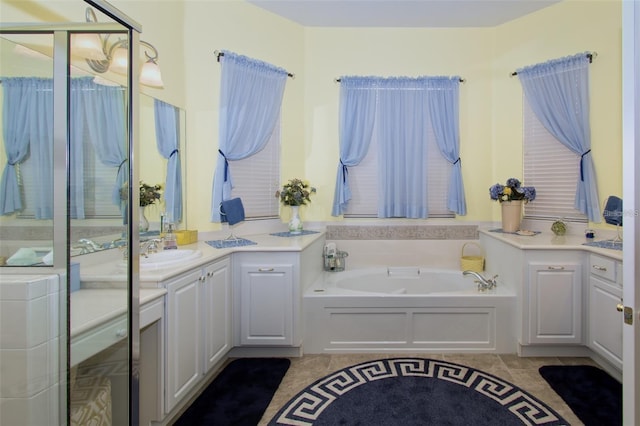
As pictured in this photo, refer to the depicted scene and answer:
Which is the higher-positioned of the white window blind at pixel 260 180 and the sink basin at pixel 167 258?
the white window blind at pixel 260 180

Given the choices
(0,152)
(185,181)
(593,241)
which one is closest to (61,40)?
(0,152)

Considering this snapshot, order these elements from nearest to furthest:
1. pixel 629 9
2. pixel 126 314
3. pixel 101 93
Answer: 1. pixel 629 9
2. pixel 126 314
3. pixel 101 93

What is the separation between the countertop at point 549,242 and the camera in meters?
2.34

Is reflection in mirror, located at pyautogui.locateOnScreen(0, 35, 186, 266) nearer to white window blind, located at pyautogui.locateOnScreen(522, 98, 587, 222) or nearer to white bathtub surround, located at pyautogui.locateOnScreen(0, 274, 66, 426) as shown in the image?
white bathtub surround, located at pyautogui.locateOnScreen(0, 274, 66, 426)

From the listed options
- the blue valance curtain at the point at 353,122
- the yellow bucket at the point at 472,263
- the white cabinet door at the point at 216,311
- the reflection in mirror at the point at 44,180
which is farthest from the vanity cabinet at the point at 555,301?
the reflection in mirror at the point at 44,180

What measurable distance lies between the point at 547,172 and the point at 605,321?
1.48m

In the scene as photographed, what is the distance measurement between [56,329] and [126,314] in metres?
0.19

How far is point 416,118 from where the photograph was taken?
11.3ft

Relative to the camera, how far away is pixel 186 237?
8.89ft

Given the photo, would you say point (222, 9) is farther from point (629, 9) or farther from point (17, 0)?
point (629, 9)

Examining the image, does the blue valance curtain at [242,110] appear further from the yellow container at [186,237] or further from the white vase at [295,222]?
the white vase at [295,222]

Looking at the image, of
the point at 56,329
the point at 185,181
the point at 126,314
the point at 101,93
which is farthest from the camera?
the point at 185,181

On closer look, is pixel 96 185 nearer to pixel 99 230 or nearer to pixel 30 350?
pixel 99 230

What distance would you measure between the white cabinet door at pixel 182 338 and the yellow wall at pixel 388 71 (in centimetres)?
112
